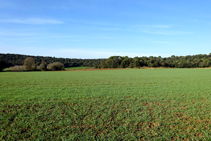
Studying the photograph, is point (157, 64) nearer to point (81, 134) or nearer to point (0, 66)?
point (0, 66)

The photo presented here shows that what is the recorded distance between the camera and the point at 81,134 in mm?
5938

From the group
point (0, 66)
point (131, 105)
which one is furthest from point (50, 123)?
point (0, 66)

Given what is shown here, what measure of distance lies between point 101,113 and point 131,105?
2.51m

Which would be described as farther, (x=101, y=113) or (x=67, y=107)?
(x=67, y=107)

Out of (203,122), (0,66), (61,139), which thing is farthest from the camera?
(0,66)

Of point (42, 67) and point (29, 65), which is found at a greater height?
point (29, 65)

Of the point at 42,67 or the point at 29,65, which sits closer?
the point at 29,65

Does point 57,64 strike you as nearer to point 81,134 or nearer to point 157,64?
point 157,64

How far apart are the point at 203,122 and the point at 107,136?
476cm

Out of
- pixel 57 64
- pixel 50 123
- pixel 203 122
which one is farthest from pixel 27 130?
pixel 57 64

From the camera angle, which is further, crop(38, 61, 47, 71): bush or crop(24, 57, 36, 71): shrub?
crop(38, 61, 47, 71): bush

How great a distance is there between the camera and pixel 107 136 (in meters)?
5.73

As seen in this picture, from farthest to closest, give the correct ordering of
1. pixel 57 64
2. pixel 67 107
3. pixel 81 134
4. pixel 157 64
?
pixel 157 64 < pixel 57 64 < pixel 67 107 < pixel 81 134

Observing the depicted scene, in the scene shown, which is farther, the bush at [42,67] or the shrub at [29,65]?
the bush at [42,67]
